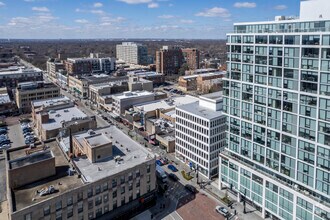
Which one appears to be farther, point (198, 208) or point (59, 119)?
point (59, 119)

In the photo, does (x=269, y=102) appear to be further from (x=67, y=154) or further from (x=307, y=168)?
(x=67, y=154)

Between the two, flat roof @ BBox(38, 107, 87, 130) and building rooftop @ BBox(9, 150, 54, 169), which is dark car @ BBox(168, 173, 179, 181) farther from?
flat roof @ BBox(38, 107, 87, 130)

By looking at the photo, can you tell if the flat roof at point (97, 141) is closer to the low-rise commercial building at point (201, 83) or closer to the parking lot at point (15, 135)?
the parking lot at point (15, 135)

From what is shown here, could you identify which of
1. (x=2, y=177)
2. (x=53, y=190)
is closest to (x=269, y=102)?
(x=53, y=190)

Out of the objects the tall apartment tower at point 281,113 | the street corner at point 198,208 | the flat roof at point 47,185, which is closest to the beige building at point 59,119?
the flat roof at point 47,185

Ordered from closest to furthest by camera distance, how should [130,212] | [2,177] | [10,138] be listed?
[130,212] → [2,177] → [10,138]

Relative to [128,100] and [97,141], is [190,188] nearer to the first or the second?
[97,141]

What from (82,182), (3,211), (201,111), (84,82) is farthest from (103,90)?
(82,182)
